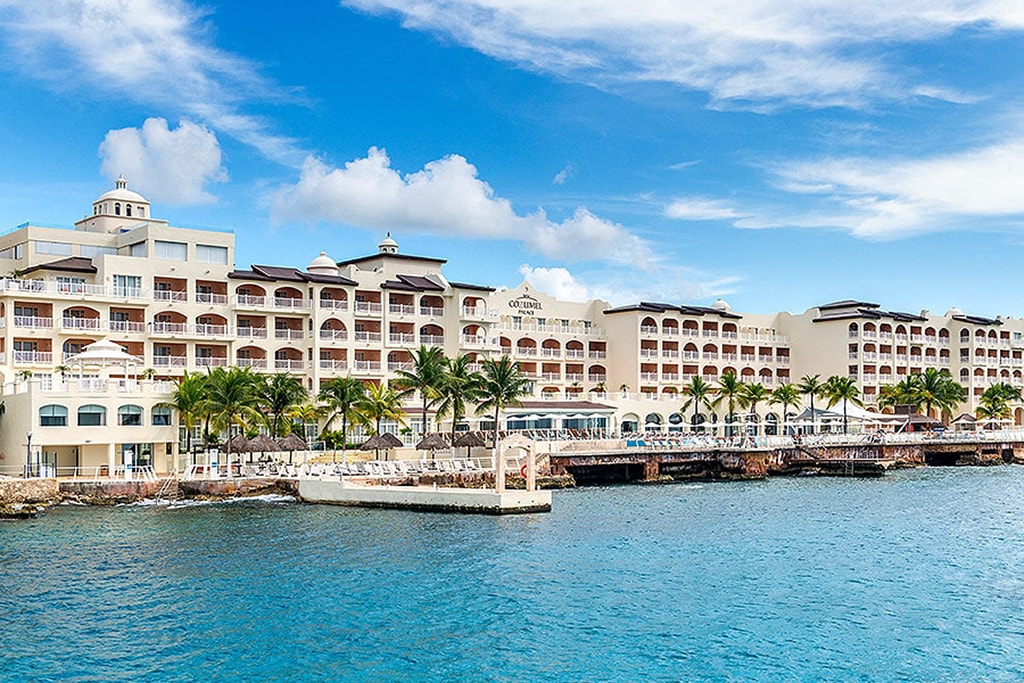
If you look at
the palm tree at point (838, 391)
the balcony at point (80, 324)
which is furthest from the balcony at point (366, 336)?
the palm tree at point (838, 391)

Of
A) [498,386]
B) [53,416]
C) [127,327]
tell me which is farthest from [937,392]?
[53,416]

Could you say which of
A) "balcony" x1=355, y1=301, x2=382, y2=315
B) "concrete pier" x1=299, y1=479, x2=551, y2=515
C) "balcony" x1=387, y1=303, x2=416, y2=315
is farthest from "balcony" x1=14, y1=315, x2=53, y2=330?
"concrete pier" x1=299, y1=479, x2=551, y2=515

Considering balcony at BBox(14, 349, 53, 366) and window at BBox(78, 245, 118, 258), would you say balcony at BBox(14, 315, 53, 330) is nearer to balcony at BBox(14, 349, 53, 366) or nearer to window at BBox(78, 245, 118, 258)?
balcony at BBox(14, 349, 53, 366)

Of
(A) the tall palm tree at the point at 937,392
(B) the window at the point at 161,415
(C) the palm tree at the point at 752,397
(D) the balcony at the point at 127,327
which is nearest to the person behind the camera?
(B) the window at the point at 161,415

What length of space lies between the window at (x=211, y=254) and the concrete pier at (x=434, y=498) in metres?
30.1

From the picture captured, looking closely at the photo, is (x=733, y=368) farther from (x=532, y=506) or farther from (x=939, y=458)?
(x=532, y=506)

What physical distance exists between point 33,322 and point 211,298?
41.1 feet

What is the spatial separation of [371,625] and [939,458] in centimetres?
8130

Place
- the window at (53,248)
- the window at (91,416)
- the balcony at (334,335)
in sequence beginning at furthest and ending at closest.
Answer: the balcony at (334,335) → the window at (53,248) → the window at (91,416)

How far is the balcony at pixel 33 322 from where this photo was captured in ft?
247

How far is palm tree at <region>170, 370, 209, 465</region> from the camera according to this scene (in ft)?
221

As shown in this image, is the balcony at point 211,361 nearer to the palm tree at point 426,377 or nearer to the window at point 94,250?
the window at point 94,250

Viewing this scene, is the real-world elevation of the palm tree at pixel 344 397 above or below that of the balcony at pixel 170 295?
below

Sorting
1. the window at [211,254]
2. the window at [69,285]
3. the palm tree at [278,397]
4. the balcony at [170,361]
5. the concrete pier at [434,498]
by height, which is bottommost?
the concrete pier at [434,498]
